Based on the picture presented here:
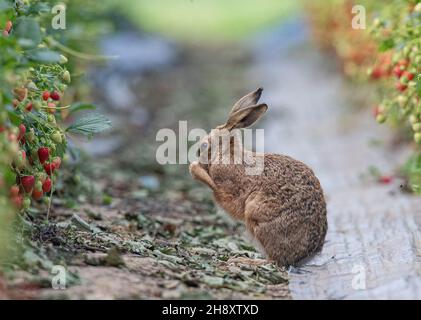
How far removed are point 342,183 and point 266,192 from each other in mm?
2711

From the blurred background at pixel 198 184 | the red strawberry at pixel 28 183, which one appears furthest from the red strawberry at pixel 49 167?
the blurred background at pixel 198 184

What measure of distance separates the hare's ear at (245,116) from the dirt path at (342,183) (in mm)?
967

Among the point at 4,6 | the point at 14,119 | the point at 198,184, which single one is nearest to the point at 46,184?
the point at 14,119

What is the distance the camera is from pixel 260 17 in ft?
69.9

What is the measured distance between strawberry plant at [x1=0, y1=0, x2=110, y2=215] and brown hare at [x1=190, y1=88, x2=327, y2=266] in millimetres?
948

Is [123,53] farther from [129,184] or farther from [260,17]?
[260,17]

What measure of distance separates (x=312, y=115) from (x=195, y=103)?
1998 mm

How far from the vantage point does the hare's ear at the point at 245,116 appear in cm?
487

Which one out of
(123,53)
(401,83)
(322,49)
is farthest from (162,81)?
(401,83)

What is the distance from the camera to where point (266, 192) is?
192 inches

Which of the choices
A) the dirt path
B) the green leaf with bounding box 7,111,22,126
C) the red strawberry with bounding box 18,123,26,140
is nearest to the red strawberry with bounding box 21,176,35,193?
the red strawberry with bounding box 18,123,26,140

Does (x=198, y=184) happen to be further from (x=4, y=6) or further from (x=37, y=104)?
(x=4, y=6)

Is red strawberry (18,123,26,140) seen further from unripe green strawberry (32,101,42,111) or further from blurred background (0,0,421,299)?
blurred background (0,0,421,299)

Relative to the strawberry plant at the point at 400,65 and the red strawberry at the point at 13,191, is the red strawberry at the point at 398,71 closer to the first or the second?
the strawberry plant at the point at 400,65
